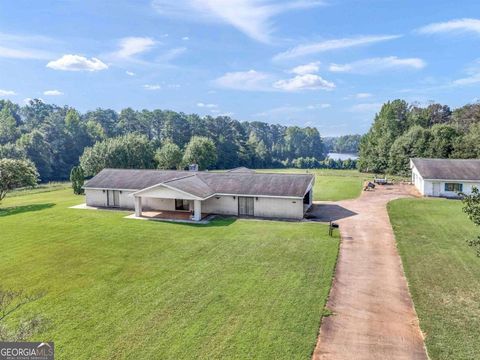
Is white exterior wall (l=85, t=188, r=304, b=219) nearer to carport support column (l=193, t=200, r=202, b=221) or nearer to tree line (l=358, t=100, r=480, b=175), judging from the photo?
carport support column (l=193, t=200, r=202, b=221)

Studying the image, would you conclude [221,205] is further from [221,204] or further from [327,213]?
[327,213]

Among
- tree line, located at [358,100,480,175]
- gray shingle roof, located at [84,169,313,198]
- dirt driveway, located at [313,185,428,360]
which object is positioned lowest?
dirt driveway, located at [313,185,428,360]

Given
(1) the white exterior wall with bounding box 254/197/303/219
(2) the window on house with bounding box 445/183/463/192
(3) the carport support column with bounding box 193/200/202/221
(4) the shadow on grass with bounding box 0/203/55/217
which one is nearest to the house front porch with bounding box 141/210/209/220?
(3) the carport support column with bounding box 193/200/202/221

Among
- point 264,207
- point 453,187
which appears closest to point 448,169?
point 453,187

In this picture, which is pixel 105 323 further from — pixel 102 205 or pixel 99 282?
pixel 102 205

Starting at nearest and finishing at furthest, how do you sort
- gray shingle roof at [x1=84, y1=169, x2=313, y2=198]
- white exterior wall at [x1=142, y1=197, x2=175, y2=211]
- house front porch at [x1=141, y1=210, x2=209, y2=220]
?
house front porch at [x1=141, y1=210, x2=209, y2=220] < gray shingle roof at [x1=84, y1=169, x2=313, y2=198] < white exterior wall at [x1=142, y1=197, x2=175, y2=211]

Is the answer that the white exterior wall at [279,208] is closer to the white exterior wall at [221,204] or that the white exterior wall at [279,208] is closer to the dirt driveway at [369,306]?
the white exterior wall at [221,204]

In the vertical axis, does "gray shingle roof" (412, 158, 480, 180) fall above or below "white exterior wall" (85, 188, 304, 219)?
above
